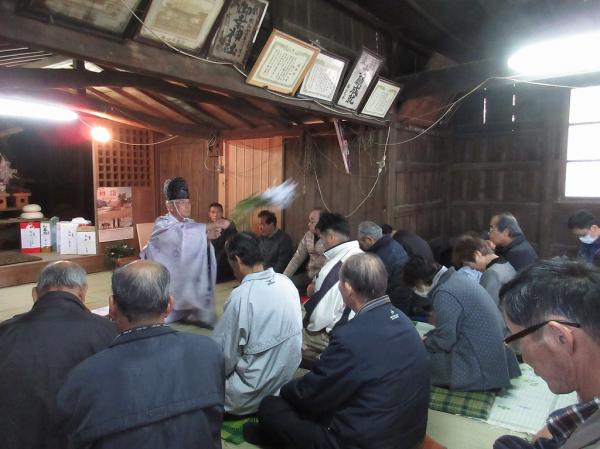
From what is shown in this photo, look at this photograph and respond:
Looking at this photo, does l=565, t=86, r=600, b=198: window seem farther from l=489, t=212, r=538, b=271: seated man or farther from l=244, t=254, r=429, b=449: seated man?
l=244, t=254, r=429, b=449: seated man

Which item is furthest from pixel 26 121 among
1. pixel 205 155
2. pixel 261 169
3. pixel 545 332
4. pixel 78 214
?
pixel 545 332

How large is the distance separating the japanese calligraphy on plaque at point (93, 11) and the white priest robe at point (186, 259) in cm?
268

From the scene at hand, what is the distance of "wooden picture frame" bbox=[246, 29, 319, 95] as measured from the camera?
4.33 meters

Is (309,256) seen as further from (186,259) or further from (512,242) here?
(512,242)

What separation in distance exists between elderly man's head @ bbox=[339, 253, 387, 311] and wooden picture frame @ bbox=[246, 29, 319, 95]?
103 inches

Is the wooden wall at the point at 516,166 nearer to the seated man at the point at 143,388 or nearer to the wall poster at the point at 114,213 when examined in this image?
the wall poster at the point at 114,213

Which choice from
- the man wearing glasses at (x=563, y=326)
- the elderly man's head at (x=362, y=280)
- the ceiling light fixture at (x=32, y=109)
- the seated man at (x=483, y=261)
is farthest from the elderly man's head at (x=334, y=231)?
the ceiling light fixture at (x=32, y=109)

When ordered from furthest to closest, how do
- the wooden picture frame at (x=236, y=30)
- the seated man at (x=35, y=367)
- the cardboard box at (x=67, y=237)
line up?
1. the cardboard box at (x=67, y=237)
2. the wooden picture frame at (x=236, y=30)
3. the seated man at (x=35, y=367)

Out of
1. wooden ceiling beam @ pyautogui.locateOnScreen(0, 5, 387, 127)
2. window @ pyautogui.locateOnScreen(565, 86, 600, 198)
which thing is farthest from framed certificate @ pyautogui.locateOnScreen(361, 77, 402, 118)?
window @ pyautogui.locateOnScreen(565, 86, 600, 198)

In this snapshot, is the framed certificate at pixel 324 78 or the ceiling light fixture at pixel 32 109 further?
the ceiling light fixture at pixel 32 109

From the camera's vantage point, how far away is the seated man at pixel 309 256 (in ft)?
21.7

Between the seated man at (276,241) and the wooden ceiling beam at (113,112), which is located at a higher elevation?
the wooden ceiling beam at (113,112)

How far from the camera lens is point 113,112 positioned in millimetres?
7270

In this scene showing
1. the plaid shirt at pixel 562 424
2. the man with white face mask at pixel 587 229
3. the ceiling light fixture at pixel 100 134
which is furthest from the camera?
the ceiling light fixture at pixel 100 134
